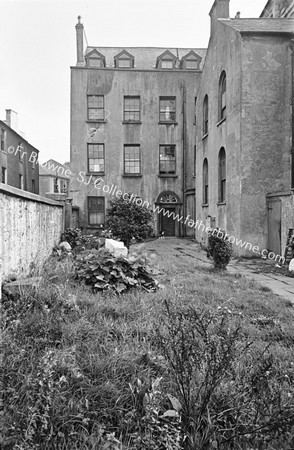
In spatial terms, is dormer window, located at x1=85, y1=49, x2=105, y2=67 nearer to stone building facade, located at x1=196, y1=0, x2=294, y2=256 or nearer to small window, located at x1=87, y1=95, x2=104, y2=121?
small window, located at x1=87, y1=95, x2=104, y2=121

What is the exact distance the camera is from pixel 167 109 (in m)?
22.4

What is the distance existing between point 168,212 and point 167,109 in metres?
Answer: 7.61

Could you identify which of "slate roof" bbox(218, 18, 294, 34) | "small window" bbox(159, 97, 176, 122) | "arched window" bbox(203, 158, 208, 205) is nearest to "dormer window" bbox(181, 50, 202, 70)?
"small window" bbox(159, 97, 176, 122)

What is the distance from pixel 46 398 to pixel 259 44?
527 inches

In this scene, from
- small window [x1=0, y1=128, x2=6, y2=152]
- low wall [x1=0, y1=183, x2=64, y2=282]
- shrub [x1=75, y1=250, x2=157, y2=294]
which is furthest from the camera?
small window [x1=0, y1=128, x2=6, y2=152]

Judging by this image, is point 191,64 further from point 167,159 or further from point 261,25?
point 261,25

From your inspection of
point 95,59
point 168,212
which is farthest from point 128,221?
point 95,59

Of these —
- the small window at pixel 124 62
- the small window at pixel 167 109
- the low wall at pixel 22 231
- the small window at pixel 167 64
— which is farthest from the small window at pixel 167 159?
the low wall at pixel 22 231

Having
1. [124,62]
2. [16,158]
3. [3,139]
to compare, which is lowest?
[16,158]

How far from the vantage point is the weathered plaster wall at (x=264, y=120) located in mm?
11539

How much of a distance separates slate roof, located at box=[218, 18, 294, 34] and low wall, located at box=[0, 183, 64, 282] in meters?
10.2

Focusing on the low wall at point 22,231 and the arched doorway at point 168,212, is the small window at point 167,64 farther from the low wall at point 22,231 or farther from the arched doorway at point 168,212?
the low wall at point 22,231

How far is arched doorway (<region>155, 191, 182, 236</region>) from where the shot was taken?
22297mm

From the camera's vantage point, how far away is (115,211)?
1234 cm
